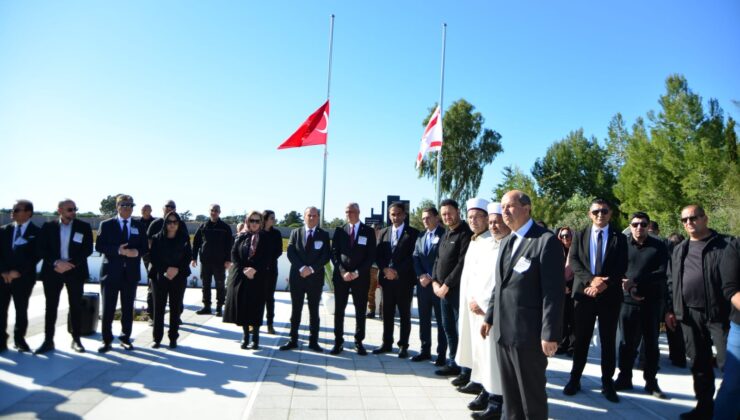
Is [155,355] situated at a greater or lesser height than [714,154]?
lesser

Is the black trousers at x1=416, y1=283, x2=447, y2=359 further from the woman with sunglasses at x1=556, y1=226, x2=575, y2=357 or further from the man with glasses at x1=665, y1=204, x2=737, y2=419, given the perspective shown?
the man with glasses at x1=665, y1=204, x2=737, y2=419

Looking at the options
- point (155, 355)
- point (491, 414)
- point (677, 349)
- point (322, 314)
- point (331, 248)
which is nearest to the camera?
point (491, 414)

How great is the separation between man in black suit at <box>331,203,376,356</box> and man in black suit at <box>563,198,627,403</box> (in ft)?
8.95

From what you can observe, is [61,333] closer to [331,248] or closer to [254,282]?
[254,282]

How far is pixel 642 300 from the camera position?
4.97 metres

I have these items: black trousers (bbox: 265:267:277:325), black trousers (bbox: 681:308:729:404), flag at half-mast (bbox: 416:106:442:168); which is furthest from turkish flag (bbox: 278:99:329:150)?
black trousers (bbox: 681:308:729:404)

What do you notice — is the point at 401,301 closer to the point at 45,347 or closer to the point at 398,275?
the point at 398,275

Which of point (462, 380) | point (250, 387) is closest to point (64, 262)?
point (250, 387)

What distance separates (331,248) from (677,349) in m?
5.05

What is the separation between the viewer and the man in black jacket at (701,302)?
392cm

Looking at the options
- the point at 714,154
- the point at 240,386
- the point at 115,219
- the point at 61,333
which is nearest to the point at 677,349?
the point at 240,386

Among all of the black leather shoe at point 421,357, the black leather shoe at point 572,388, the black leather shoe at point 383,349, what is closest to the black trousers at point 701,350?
the black leather shoe at point 572,388

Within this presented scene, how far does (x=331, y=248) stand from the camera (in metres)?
6.78

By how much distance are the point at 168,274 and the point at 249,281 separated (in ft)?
3.49
